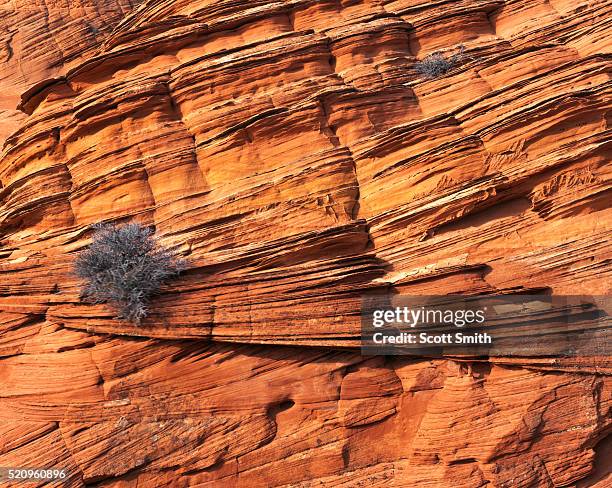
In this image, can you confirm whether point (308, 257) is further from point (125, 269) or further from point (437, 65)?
point (437, 65)

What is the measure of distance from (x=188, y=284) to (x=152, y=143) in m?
3.29

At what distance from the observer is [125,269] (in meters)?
9.04

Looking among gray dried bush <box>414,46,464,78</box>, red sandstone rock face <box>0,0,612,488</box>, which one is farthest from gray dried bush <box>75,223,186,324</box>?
gray dried bush <box>414,46,464,78</box>

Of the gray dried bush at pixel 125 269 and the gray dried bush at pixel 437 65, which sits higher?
the gray dried bush at pixel 437 65

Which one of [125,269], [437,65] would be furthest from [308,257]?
[437,65]

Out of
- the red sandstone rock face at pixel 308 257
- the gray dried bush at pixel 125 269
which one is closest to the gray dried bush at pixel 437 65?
the red sandstone rock face at pixel 308 257

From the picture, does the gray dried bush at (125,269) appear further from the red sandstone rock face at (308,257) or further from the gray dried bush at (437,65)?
the gray dried bush at (437,65)

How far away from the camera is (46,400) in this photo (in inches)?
343

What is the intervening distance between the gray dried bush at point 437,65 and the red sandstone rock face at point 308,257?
264mm

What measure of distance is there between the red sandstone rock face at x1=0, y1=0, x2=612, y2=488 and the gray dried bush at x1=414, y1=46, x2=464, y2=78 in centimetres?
26

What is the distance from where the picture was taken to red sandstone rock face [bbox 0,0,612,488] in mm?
8664

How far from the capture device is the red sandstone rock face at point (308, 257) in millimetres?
8664

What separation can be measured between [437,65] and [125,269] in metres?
7.42

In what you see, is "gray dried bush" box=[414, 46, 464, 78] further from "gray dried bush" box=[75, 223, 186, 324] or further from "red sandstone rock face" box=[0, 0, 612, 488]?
"gray dried bush" box=[75, 223, 186, 324]
